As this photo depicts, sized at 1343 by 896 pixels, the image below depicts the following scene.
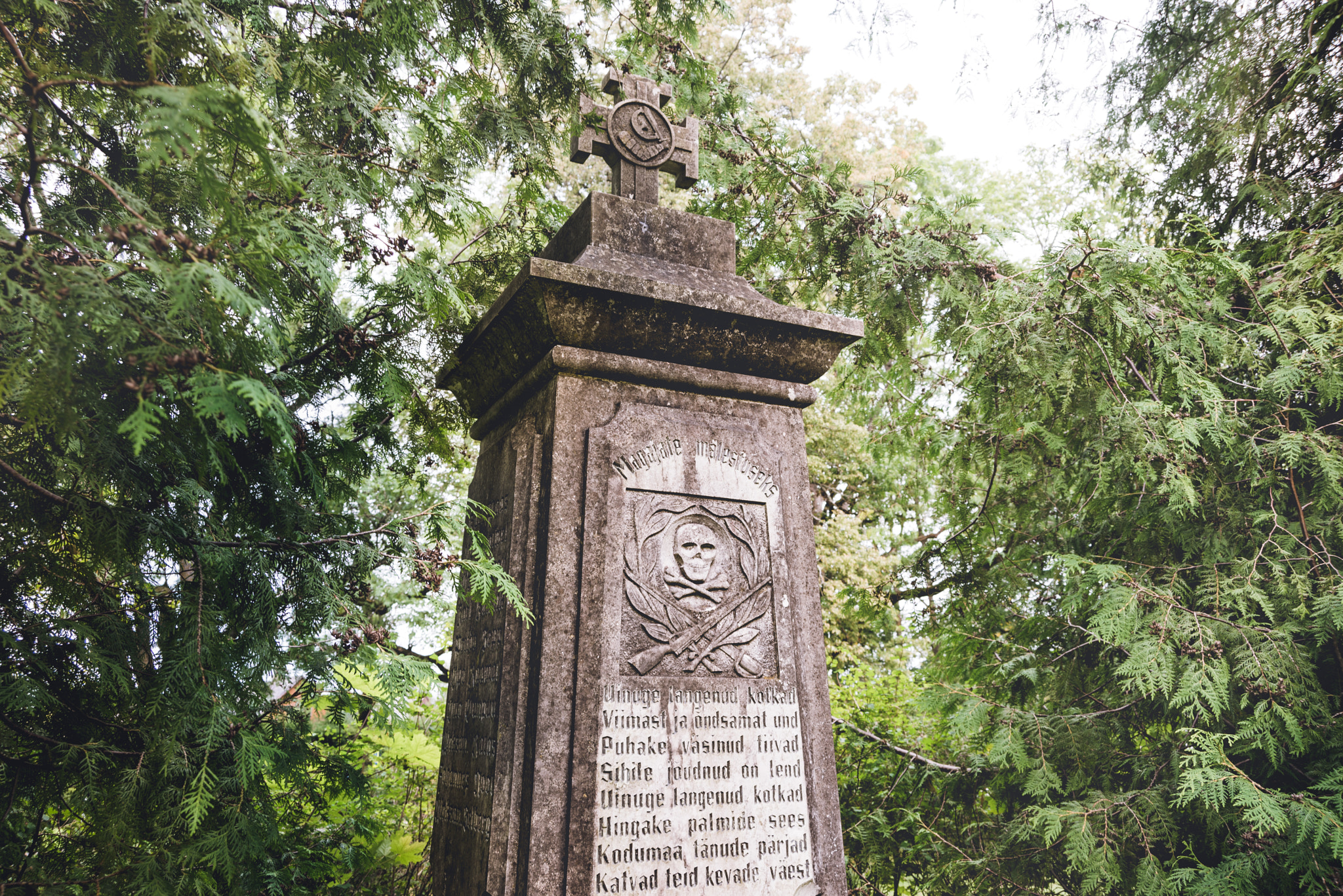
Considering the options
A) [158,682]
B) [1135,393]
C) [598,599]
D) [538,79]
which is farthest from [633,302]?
[1135,393]

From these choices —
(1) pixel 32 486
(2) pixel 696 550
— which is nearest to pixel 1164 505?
(2) pixel 696 550

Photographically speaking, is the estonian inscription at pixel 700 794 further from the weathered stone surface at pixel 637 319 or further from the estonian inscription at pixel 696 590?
the weathered stone surface at pixel 637 319

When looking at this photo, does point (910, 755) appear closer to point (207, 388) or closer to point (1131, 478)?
point (1131, 478)

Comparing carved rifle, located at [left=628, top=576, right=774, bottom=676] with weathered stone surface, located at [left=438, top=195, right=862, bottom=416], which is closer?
carved rifle, located at [left=628, top=576, right=774, bottom=676]

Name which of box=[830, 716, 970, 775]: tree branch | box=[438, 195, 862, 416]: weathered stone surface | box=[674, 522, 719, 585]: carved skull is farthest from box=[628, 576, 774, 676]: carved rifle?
box=[830, 716, 970, 775]: tree branch

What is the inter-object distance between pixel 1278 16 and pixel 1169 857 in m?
4.36

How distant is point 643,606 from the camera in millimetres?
2514

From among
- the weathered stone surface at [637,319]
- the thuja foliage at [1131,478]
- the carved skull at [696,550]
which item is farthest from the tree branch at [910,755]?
the weathered stone surface at [637,319]

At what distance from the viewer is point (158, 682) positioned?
2541mm

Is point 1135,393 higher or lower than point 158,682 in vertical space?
higher

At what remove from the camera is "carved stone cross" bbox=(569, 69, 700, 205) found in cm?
321

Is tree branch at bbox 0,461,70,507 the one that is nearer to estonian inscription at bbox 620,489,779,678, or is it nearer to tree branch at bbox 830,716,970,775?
estonian inscription at bbox 620,489,779,678

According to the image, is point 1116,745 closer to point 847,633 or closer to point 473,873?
point 473,873

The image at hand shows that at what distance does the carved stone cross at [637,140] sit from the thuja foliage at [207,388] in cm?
54
